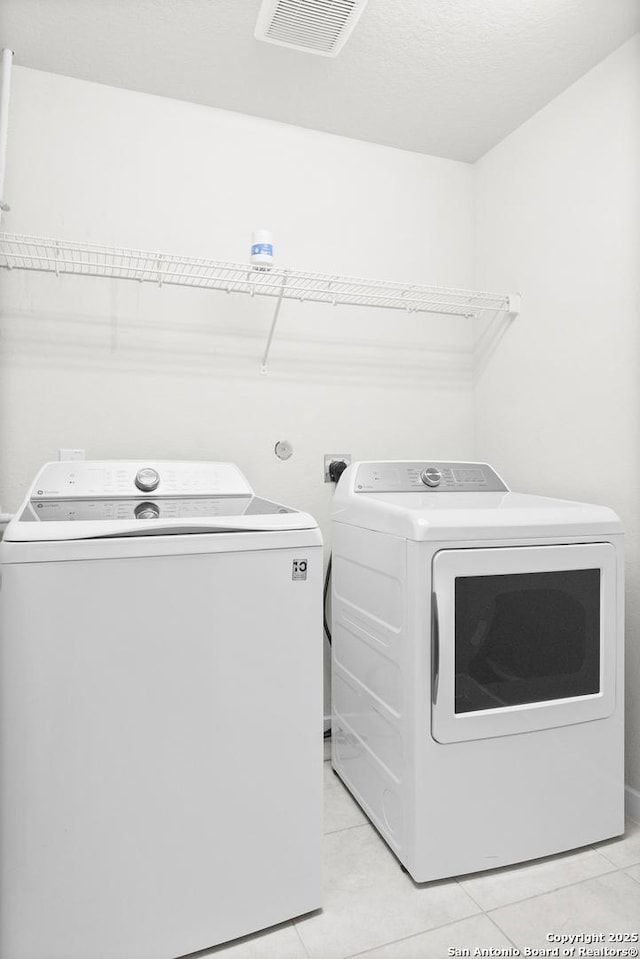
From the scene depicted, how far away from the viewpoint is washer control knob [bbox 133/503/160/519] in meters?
1.63

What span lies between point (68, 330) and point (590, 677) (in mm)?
1992

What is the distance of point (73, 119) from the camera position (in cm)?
201

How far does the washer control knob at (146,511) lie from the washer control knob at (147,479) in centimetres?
7

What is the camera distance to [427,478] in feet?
6.94

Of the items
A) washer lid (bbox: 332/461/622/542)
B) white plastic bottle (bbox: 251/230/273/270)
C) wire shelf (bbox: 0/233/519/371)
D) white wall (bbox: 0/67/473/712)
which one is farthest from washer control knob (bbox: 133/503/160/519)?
white plastic bottle (bbox: 251/230/273/270)

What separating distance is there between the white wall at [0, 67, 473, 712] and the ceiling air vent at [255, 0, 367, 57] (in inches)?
20.1

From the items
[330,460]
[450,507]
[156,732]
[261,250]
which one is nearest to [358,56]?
[261,250]

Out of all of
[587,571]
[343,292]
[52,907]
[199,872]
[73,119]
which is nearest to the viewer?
[52,907]

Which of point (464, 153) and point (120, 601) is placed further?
point (464, 153)

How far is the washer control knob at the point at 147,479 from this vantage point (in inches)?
71.1

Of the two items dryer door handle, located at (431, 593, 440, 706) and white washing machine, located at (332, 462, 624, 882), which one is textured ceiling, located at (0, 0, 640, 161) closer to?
white washing machine, located at (332, 462, 624, 882)

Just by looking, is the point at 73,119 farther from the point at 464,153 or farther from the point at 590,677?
the point at 590,677

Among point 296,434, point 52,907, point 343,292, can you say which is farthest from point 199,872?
point 343,292

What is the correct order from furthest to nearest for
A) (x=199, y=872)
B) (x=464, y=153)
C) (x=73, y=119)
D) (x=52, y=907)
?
(x=464, y=153), (x=73, y=119), (x=199, y=872), (x=52, y=907)
